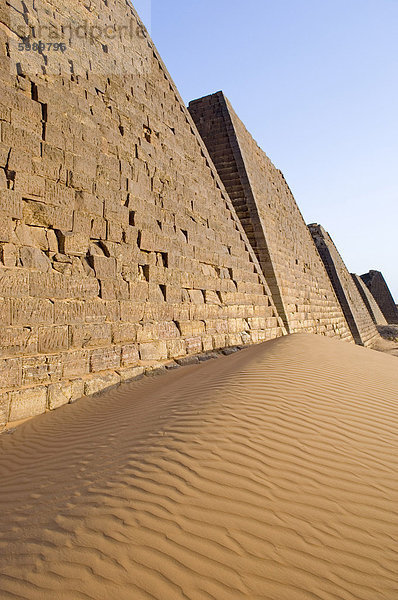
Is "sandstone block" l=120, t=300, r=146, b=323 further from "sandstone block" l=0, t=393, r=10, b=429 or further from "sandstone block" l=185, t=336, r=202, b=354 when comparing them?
"sandstone block" l=0, t=393, r=10, b=429

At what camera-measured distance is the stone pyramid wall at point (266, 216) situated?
11750 mm

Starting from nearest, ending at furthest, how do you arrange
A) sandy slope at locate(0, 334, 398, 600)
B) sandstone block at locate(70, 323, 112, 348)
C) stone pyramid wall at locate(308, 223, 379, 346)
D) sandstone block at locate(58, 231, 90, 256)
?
1. sandy slope at locate(0, 334, 398, 600)
2. sandstone block at locate(70, 323, 112, 348)
3. sandstone block at locate(58, 231, 90, 256)
4. stone pyramid wall at locate(308, 223, 379, 346)

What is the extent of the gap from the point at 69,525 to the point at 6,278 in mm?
3232

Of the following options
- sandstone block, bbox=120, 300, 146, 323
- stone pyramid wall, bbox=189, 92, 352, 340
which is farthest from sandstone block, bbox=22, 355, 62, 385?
stone pyramid wall, bbox=189, 92, 352, 340

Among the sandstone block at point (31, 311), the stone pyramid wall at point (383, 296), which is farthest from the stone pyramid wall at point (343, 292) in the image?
the sandstone block at point (31, 311)

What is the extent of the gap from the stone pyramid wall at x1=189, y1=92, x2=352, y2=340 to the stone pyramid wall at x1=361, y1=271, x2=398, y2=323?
25.6 metres

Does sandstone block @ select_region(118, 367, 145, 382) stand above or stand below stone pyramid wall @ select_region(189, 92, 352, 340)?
below

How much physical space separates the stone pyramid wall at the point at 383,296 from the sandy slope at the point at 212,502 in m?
40.1

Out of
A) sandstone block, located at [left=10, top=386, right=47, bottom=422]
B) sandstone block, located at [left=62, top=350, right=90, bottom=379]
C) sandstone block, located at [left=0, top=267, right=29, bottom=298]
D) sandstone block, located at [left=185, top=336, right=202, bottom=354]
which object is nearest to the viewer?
sandstone block, located at [left=10, top=386, right=47, bottom=422]

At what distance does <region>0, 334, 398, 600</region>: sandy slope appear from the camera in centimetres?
161

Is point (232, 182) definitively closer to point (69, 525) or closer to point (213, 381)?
point (213, 381)

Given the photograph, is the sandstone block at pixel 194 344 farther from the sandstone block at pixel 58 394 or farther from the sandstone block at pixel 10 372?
the sandstone block at pixel 10 372

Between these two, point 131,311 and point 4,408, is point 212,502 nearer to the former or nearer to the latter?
point 4,408

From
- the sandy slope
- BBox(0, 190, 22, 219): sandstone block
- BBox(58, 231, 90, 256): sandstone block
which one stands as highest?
BBox(0, 190, 22, 219): sandstone block
